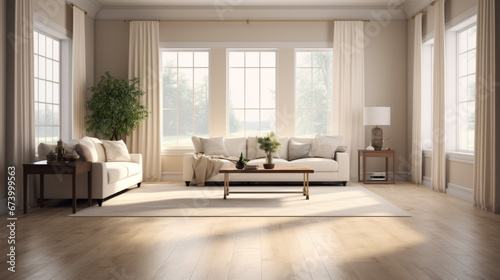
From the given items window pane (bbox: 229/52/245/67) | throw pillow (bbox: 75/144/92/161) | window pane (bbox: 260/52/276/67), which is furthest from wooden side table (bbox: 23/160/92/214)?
window pane (bbox: 260/52/276/67)

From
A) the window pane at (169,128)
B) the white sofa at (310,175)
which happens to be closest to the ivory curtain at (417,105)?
the white sofa at (310,175)

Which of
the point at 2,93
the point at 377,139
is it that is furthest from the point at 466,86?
the point at 2,93

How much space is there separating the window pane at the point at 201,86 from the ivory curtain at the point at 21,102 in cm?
352

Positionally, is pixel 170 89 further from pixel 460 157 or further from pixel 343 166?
pixel 460 157

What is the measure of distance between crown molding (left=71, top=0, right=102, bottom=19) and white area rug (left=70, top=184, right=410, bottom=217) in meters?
3.56

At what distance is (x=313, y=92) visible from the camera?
857 cm

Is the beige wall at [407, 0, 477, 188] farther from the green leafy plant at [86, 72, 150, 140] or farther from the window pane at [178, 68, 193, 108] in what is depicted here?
the green leafy plant at [86, 72, 150, 140]

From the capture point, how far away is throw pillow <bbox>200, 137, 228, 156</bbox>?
775 cm

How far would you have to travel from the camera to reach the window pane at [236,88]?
8.55 metres

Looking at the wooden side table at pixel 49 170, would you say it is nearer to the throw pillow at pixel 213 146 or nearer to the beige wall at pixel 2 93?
the beige wall at pixel 2 93

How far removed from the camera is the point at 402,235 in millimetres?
3840

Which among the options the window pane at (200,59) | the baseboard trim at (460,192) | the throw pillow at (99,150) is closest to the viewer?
the baseboard trim at (460,192)

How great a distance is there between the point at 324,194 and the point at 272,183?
4.53 ft

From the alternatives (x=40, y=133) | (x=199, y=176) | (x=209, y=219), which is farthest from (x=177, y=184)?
(x=209, y=219)
